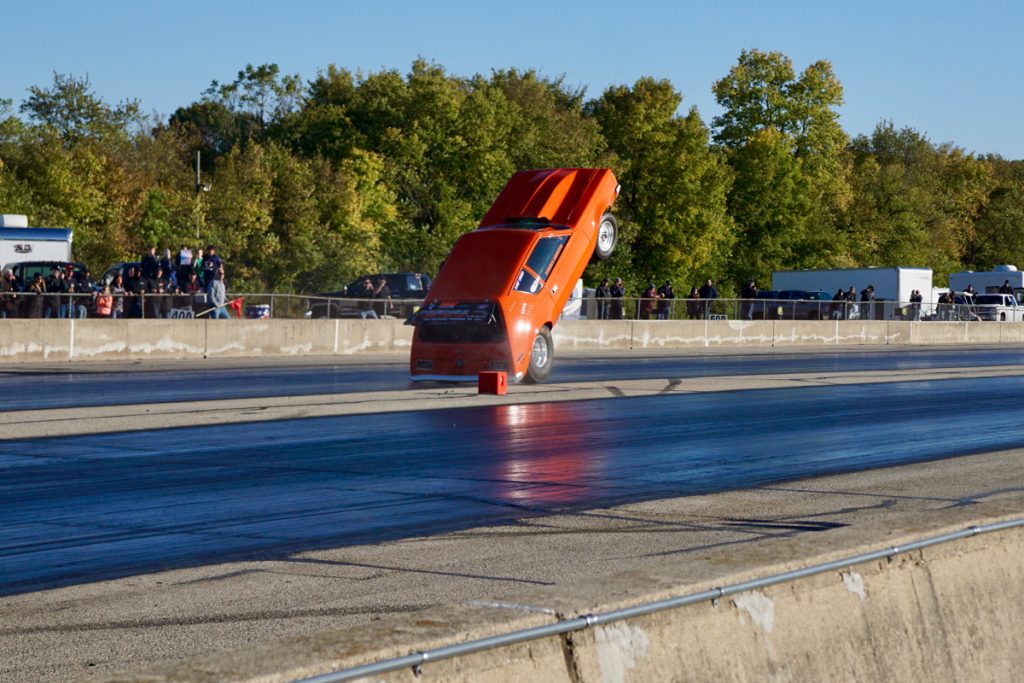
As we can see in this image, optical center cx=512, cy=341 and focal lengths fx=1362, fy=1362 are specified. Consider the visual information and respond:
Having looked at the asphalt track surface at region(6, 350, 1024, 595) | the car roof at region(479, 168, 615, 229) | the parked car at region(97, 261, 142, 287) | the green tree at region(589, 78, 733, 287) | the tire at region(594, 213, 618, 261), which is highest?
the green tree at region(589, 78, 733, 287)

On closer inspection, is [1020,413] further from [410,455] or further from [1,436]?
[1,436]

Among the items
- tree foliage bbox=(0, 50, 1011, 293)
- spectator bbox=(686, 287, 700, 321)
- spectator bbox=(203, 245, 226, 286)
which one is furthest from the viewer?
tree foliage bbox=(0, 50, 1011, 293)

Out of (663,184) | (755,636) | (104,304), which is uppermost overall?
(663,184)

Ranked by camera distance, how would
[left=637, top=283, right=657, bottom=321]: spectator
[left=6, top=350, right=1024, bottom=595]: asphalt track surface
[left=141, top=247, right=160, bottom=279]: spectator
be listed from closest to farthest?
[left=6, top=350, right=1024, bottom=595]: asphalt track surface, [left=141, top=247, right=160, bottom=279]: spectator, [left=637, top=283, right=657, bottom=321]: spectator

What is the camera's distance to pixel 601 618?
4.18 metres

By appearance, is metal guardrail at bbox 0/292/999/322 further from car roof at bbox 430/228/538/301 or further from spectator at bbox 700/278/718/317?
car roof at bbox 430/228/538/301

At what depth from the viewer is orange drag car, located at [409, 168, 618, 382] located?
71.4 feet

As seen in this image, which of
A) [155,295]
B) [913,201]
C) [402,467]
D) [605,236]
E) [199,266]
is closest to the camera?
[402,467]

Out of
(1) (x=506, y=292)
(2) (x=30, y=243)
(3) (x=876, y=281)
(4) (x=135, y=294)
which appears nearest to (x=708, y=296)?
(3) (x=876, y=281)

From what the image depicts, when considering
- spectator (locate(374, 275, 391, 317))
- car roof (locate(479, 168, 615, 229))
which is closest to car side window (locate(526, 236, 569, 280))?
car roof (locate(479, 168, 615, 229))

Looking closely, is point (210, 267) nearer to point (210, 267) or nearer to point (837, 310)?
point (210, 267)

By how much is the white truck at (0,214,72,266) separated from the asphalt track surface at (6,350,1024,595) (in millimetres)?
21954

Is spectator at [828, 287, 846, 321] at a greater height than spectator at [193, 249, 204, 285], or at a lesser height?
lesser

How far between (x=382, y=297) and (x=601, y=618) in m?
37.2
